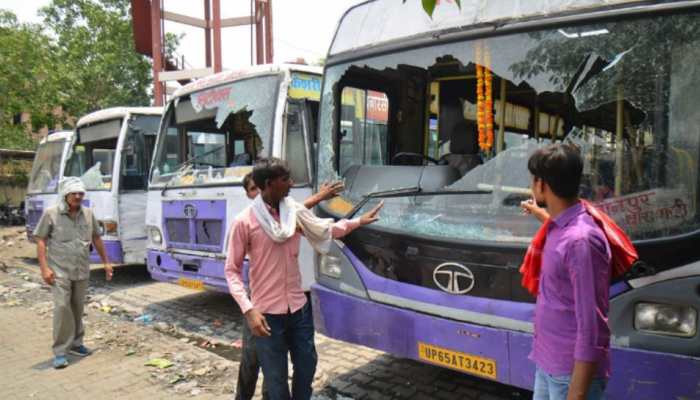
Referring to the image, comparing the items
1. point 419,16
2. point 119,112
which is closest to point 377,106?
point 419,16

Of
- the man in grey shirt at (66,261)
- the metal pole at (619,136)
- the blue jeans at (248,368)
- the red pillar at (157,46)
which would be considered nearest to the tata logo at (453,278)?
the metal pole at (619,136)

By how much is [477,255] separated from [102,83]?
21487 millimetres

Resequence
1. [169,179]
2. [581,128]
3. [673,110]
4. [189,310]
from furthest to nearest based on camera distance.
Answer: [189,310] < [169,179] < [581,128] < [673,110]

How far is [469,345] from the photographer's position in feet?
8.66

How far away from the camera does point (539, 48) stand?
2.66 meters

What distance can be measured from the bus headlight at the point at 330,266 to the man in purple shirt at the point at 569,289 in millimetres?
1642

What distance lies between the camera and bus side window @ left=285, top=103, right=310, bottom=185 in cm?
482

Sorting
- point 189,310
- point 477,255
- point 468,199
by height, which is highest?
point 468,199

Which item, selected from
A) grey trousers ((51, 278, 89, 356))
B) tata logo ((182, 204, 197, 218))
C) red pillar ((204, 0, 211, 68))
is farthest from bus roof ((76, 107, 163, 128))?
red pillar ((204, 0, 211, 68))

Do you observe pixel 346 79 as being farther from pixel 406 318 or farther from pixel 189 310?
pixel 189 310

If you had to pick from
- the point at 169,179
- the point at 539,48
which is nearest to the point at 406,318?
the point at 539,48

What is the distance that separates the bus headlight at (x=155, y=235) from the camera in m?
5.89

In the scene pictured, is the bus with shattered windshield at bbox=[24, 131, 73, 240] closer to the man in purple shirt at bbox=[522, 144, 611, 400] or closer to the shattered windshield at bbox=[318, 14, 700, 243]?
the shattered windshield at bbox=[318, 14, 700, 243]

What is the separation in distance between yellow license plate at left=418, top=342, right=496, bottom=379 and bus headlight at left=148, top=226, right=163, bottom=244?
398cm
